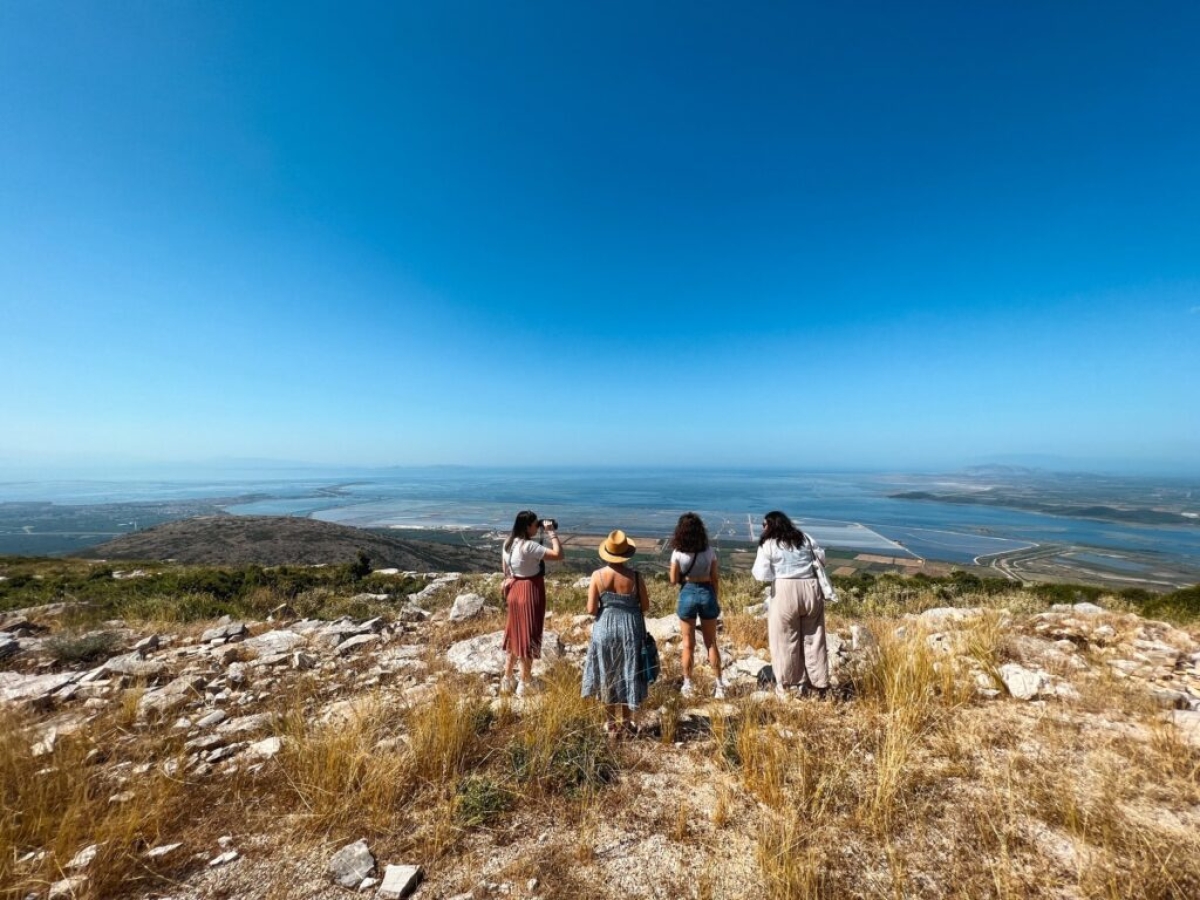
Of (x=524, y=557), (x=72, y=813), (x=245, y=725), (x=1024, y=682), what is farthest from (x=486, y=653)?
(x=1024, y=682)

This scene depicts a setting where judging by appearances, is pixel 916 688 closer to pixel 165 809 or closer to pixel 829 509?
pixel 165 809

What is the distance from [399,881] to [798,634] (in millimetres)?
3848

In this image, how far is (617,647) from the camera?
13.0 ft

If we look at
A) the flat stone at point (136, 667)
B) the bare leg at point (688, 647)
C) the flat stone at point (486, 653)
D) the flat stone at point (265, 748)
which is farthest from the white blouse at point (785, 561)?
the flat stone at point (136, 667)

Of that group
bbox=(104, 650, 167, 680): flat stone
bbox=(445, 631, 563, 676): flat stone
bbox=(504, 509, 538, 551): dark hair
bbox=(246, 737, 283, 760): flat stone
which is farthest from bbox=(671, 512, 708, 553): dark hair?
bbox=(104, 650, 167, 680): flat stone

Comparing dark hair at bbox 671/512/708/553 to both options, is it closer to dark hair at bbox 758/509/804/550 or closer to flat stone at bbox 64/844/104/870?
dark hair at bbox 758/509/804/550

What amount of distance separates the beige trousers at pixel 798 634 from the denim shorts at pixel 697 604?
59 cm

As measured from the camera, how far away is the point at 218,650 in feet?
20.4

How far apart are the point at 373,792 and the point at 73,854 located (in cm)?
148

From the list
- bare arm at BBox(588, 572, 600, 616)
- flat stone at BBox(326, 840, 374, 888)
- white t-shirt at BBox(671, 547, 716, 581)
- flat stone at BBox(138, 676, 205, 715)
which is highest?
white t-shirt at BBox(671, 547, 716, 581)

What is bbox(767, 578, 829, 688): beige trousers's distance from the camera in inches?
176

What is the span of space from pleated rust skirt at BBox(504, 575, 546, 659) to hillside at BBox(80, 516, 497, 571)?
2412 cm

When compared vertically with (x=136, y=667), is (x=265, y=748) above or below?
Answer: above

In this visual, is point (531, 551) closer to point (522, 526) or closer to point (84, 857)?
point (522, 526)
